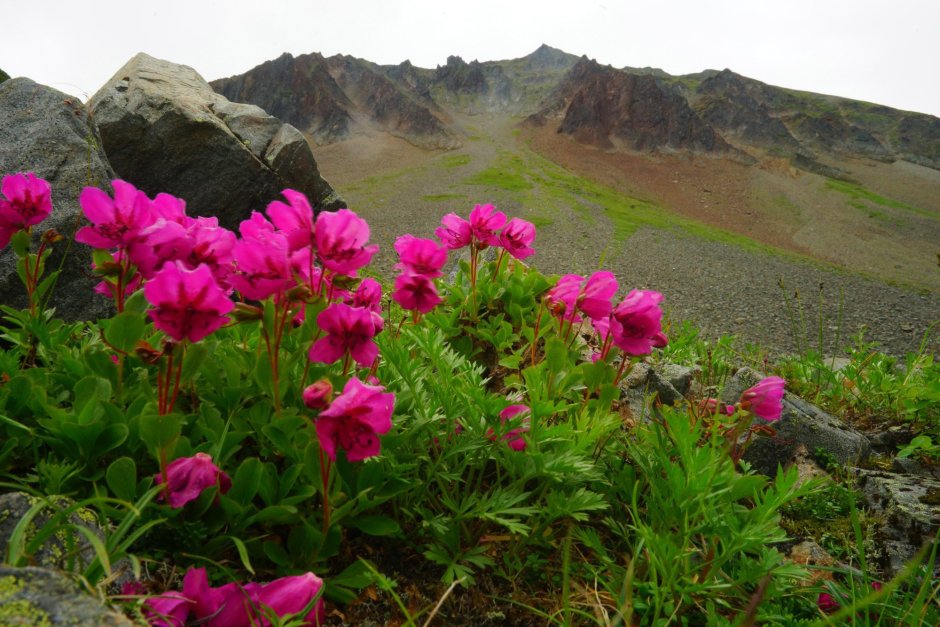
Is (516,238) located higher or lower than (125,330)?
higher

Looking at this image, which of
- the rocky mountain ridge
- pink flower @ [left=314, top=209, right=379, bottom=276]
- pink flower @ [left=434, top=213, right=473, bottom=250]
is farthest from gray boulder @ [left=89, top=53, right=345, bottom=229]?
the rocky mountain ridge

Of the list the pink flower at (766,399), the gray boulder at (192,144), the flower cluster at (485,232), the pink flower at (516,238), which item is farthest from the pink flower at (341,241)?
the gray boulder at (192,144)

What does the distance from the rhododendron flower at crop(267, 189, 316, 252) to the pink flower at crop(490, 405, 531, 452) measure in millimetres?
903

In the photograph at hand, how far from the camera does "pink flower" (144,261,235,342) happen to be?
1183mm

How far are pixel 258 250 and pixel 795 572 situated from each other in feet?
6.24

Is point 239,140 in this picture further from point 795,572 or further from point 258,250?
point 795,572

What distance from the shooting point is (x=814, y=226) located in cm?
3725

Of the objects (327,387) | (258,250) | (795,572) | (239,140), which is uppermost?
(239,140)

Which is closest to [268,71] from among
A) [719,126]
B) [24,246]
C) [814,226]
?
[719,126]

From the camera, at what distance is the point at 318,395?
1.21 m

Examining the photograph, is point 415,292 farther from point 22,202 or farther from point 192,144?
point 192,144

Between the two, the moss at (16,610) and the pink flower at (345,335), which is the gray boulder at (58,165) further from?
the moss at (16,610)

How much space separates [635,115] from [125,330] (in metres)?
67.2

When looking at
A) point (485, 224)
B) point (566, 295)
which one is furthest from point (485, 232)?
point (566, 295)
